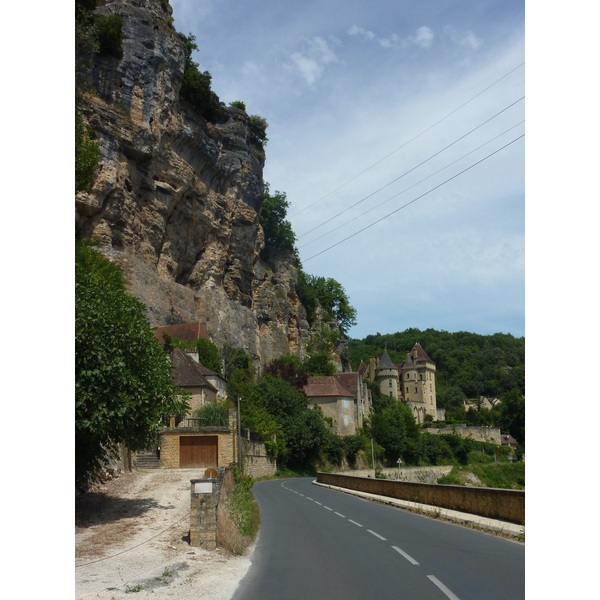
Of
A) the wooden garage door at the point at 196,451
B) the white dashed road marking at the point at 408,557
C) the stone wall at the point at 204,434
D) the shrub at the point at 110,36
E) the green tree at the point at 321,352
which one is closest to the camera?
the white dashed road marking at the point at 408,557

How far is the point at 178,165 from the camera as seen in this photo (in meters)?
55.7

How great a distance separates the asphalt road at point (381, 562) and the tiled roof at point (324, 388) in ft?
181

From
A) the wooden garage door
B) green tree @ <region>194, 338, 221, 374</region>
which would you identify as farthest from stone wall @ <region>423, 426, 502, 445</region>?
the wooden garage door

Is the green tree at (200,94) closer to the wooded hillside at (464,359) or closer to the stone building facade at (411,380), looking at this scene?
the stone building facade at (411,380)

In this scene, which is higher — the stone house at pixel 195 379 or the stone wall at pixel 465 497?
the stone house at pixel 195 379

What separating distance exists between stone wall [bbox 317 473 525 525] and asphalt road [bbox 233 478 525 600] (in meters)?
1.28

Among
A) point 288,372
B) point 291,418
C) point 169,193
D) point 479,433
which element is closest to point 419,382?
point 479,433

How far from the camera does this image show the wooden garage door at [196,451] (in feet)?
111

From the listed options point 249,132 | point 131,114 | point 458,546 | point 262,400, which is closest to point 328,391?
point 262,400

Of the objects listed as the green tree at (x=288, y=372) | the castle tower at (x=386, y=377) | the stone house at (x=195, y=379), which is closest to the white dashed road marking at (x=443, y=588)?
the stone house at (x=195, y=379)

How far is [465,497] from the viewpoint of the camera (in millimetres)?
17891

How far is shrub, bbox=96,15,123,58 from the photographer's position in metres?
48.2

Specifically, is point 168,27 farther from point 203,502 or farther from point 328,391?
point 203,502

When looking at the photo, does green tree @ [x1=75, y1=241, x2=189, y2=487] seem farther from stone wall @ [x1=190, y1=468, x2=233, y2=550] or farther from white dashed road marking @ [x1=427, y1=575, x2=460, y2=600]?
white dashed road marking @ [x1=427, y1=575, x2=460, y2=600]
